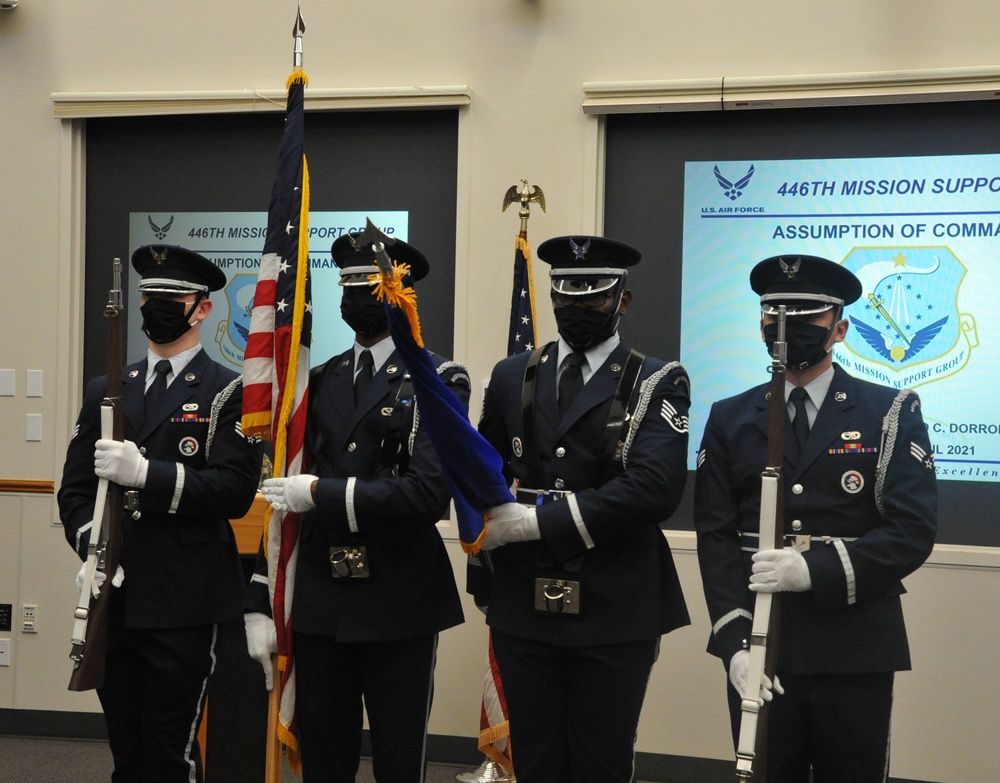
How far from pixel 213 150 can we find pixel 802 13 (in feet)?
8.25

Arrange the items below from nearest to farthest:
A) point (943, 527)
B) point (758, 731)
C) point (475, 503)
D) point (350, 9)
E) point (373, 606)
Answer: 1. point (758, 731)
2. point (475, 503)
3. point (373, 606)
4. point (943, 527)
5. point (350, 9)

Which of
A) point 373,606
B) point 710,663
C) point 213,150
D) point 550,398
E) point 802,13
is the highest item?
point 802,13

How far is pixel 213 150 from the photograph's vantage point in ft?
16.6

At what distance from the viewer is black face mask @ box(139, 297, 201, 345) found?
3.24 meters

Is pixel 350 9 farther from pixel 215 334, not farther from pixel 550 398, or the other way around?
pixel 550 398

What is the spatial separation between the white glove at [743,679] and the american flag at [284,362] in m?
1.06

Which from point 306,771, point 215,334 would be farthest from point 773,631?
point 215,334

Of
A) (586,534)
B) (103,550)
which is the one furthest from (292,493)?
(586,534)

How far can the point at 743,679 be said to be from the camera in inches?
99.0

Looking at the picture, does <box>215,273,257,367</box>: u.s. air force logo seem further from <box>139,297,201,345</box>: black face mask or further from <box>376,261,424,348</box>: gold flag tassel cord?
<box>376,261,424,348</box>: gold flag tassel cord

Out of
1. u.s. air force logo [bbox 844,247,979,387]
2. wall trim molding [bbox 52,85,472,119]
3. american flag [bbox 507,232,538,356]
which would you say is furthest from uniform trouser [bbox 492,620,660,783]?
wall trim molding [bbox 52,85,472,119]

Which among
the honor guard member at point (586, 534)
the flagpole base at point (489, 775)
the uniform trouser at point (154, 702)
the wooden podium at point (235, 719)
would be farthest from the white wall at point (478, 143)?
the honor guard member at point (586, 534)

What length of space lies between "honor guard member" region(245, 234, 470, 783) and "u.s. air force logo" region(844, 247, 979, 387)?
2.15 metres

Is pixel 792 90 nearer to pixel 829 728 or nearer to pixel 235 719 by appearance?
pixel 829 728
